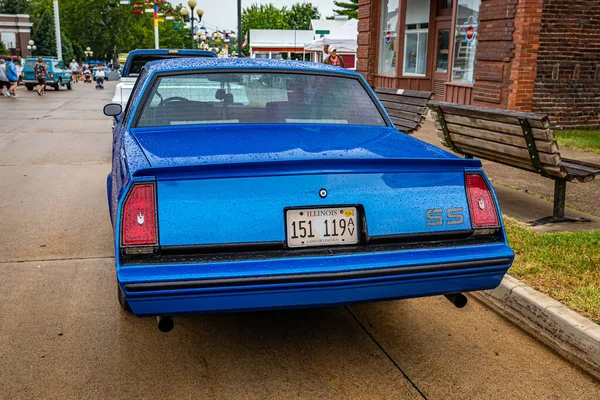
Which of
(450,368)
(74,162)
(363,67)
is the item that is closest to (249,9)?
(363,67)

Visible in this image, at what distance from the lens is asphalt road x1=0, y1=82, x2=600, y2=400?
3.09 metres

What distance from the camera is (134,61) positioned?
1305 centimetres

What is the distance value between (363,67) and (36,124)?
1060 cm

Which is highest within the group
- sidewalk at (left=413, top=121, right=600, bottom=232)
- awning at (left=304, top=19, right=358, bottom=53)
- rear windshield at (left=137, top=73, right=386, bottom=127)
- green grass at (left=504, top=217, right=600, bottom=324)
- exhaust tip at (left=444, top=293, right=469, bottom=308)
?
awning at (left=304, top=19, right=358, bottom=53)

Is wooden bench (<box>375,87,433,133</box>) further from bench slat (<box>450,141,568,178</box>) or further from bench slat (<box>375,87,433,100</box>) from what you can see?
bench slat (<box>450,141,568,178</box>)

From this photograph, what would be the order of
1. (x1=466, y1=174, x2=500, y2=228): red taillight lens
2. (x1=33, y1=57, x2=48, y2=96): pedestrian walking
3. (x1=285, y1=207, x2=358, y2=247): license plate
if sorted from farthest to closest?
(x1=33, y1=57, x2=48, y2=96): pedestrian walking → (x1=466, y1=174, x2=500, y2=228): red taillight lens → (x1=285, y1=207, x2=358, y2=247): license plate

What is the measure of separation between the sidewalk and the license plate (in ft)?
11.0

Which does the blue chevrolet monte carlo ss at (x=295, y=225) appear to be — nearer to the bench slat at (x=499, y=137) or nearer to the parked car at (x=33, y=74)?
the bench slat at (x=499, y=137)

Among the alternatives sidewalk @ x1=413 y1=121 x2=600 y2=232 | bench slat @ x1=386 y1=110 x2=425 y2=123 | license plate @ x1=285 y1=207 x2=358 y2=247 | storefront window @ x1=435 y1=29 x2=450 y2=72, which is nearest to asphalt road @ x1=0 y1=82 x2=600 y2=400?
license plate @ x1=285 y1=207 x2=358 y2=247

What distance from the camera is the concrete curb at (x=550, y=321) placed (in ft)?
11.0

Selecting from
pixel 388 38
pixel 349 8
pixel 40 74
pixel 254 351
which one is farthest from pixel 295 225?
pixel 349 8

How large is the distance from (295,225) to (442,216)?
79 cm

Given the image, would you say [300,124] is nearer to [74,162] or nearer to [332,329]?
[332,329]

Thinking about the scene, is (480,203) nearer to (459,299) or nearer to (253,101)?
(459,299)
